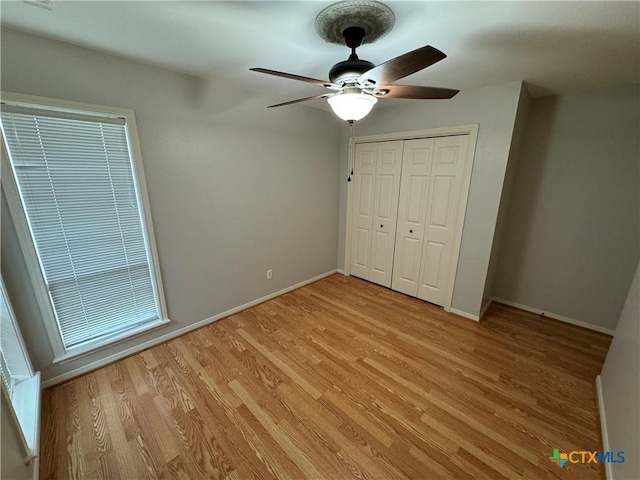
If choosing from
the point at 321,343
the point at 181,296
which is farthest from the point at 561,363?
the point at 181,296

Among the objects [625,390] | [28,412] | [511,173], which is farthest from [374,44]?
[28,412]

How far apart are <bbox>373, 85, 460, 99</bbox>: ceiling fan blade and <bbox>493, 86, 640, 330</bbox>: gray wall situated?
77.9 inches

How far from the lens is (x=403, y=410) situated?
1658 mm

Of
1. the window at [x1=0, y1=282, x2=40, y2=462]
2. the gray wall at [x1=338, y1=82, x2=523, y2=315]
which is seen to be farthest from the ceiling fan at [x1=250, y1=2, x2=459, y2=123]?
the window at [x1=0, y1=282, x2=40, y2=462]

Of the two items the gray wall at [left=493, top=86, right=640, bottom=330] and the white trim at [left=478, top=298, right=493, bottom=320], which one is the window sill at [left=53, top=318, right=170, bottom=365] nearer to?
the white trim at [left=478, top=298, right=493, bottom=320]

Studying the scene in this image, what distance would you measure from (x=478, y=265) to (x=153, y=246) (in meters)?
3.14

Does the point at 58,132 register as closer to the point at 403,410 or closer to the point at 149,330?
the point at 149,330

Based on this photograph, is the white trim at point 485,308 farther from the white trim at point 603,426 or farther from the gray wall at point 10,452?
the gray wall at point 10,452

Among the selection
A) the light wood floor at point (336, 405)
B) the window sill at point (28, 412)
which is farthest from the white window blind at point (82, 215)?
the light wood floor at point (336, 405)

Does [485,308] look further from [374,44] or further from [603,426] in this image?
[374,44]

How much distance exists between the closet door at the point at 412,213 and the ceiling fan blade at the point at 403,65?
5.94ft

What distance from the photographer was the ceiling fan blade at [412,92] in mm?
1312

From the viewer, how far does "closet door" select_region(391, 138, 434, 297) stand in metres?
2.82

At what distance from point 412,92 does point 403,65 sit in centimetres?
45
